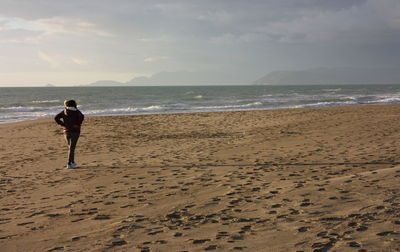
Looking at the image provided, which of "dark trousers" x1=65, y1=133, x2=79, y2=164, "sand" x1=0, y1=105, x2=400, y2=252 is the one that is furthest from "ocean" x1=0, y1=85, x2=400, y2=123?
"sand" x1=0, y1=105, x2=400, y2=252

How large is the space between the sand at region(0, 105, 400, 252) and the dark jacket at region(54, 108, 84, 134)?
103 cm

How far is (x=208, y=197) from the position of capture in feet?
19.0

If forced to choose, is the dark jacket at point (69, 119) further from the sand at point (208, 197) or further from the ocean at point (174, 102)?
the ocean at point (174, 102)

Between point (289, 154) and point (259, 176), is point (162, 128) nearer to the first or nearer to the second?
point (289, 154)

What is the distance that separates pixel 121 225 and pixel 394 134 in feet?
36.2

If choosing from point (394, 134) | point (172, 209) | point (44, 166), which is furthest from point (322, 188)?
point (394, 134)

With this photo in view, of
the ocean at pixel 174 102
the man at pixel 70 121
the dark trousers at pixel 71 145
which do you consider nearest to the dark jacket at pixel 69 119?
the man at pixel 70 121

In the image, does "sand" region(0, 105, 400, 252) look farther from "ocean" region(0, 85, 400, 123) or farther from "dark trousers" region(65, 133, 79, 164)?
"ocean" region(0, 85, 400, 123)

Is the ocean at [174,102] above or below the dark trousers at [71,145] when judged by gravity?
above

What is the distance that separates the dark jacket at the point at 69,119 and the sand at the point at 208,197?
40.6 inches

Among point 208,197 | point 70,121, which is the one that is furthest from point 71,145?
point 208,197

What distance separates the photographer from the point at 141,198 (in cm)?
596

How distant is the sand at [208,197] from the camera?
4.11m

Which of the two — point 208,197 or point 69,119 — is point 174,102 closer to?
point 69,119
